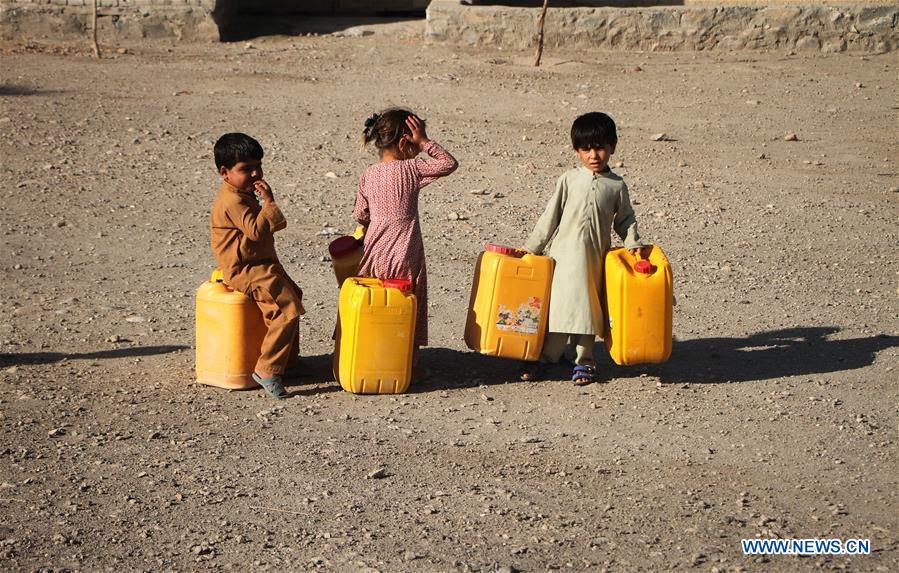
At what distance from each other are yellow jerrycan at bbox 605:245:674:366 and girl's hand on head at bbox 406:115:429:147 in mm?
1038

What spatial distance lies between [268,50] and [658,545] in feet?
38.3

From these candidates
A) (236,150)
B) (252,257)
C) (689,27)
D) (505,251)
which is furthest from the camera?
(689,27)

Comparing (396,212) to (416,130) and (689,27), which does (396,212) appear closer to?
(416,130)

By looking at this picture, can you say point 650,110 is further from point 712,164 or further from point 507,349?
point 507,349

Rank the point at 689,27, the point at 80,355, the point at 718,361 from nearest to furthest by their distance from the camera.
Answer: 1. the point at 80,355
2. the point at 718,361
3. the point at 689,27

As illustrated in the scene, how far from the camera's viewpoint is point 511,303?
5656 mm

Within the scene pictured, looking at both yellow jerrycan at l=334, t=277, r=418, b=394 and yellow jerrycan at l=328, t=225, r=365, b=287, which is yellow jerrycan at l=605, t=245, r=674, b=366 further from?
yellow jerrycan at l=328, t=225, r=365, b=287

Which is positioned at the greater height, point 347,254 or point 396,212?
point 396,212

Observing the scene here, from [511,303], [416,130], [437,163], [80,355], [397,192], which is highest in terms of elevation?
[416,130]

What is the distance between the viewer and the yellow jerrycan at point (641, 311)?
18.1ft

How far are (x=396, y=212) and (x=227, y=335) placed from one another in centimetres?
94

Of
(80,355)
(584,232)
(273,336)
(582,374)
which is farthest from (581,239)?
(80,355)

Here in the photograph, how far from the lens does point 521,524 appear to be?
14.1 ft

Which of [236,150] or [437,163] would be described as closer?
[236,150]
